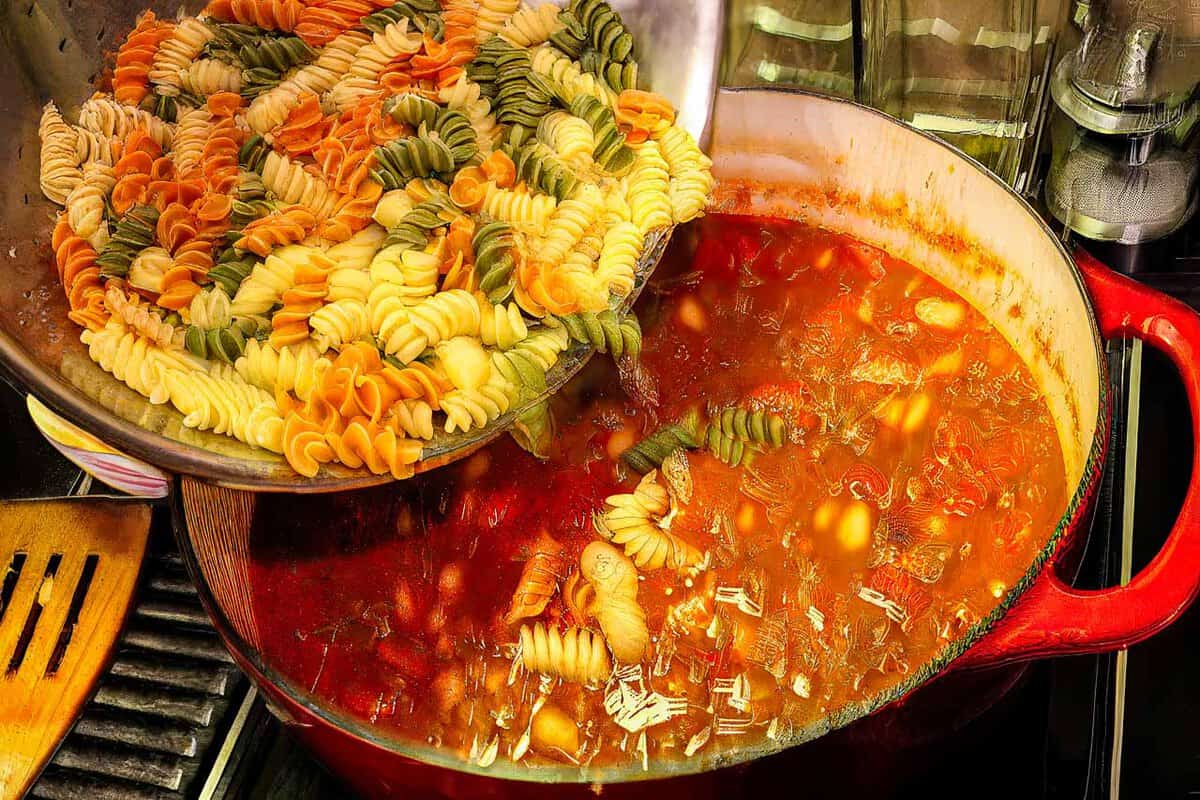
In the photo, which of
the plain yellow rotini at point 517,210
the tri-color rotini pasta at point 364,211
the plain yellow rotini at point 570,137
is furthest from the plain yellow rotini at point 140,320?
A: the plain yellow rotini at point 570,137

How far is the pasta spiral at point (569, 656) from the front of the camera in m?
1.08

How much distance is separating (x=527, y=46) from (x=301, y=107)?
29 centimetres

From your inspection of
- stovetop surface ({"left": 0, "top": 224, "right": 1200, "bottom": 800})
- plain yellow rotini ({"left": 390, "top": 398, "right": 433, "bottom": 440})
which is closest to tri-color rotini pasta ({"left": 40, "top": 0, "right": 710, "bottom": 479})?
plain yellow rotini ({"left": 390, "top": 398, "right": 433, "bottom": 440})

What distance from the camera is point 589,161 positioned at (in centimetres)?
124

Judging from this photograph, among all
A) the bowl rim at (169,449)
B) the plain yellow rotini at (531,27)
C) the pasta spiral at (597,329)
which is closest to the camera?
the bowl rim at (169,449)

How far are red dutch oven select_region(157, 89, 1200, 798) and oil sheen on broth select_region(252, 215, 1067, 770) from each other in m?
0.04

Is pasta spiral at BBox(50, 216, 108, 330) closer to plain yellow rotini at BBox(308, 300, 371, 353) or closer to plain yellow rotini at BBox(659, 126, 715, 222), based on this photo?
plain yellow rotini at BBox(308, 300, 371, 353)

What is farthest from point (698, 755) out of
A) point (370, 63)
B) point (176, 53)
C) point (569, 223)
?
point (176, 53)

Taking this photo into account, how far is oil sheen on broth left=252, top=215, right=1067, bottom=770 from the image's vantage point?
3.47 ft

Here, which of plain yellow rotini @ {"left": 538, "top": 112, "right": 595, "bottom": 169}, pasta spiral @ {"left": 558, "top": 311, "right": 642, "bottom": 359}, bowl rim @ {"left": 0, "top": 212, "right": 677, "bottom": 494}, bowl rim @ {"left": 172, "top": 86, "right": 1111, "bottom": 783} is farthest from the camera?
plain yellow rotini @ {"left": 538, "top": 112, "right": 595, "bottom": 169}

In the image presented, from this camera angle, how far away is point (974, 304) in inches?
56.7

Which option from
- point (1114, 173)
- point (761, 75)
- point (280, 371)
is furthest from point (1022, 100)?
point (280, 371)

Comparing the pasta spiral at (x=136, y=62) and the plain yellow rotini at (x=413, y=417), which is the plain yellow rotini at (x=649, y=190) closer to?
the plain yellow rotini at (x=413, y=417)

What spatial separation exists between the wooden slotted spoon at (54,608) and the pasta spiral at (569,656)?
0.52m
